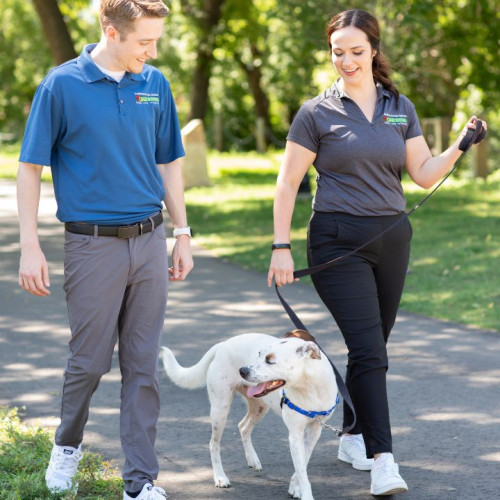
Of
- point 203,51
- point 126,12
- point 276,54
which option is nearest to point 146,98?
point 126,12

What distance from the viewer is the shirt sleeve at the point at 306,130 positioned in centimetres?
458

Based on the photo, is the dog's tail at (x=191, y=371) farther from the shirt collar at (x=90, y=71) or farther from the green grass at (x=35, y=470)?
the shirt collar at (x=90, y=71)

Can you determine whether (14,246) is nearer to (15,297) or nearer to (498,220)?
(15,297)

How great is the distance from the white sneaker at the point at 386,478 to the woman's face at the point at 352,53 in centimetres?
175

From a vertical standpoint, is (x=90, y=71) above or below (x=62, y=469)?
above

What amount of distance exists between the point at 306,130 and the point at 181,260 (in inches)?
33.8

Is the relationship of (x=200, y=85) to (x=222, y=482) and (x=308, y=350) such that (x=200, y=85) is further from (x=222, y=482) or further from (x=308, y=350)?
(x=308, y=350)

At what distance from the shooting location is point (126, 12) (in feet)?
12.6

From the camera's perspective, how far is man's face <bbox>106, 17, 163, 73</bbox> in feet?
12.7

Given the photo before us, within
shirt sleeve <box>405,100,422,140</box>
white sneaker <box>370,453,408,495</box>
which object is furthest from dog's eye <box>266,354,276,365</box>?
shirt sleeve <box>405,100,422,140</box>

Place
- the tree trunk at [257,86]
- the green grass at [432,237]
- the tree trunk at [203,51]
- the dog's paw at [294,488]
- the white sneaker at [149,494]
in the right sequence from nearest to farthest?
the white sneaker at [149,494] → the dog's paw at [294,488] → the green grass at [432,237] → the tree trunk at [203,51] → the tree trunk at [257,86]

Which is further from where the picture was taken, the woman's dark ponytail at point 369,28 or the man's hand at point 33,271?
the woman's dark ponytail at point 369,28

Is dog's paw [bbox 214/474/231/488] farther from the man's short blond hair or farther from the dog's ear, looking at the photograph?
the man's short blond hair

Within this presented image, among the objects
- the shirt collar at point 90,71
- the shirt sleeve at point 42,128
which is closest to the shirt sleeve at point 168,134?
the shirt collar at point 90,71
